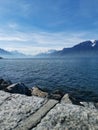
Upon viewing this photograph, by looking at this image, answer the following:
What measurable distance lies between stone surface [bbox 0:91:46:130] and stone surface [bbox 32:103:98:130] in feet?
1.59

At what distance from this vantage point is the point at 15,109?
4.29m

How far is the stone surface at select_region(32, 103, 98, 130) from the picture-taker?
3518 millimetres

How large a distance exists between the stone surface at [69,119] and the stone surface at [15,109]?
486 millimetres

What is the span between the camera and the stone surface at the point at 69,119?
3518 mm

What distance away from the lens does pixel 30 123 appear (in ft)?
12.2

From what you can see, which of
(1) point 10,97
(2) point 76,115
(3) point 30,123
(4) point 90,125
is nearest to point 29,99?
(1) point 10,97

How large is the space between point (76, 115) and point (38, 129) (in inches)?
34.7

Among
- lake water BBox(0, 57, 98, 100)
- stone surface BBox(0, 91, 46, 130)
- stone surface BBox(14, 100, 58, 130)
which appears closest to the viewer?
stone surface BBox(14, 100, 58, 130)

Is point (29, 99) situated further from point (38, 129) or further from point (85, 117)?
point (85, 117)

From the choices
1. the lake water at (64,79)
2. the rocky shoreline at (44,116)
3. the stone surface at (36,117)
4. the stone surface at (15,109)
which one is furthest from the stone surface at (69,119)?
the lake water at (64,79)

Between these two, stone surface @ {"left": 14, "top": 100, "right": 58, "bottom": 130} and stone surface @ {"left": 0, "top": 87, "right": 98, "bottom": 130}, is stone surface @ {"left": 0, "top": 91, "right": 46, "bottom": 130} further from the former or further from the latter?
stone surface @ {"left": 14, "top": 100, "right": 58, "bottom": 130}

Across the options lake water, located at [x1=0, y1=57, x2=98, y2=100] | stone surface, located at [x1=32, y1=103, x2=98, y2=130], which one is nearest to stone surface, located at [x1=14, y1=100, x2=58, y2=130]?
stone surface, located at [x1=32, y1=103, x2=98, y2=130]

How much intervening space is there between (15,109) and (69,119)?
1352 mm

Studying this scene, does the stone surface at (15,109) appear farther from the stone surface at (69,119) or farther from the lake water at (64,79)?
the lake water at (64,79)
